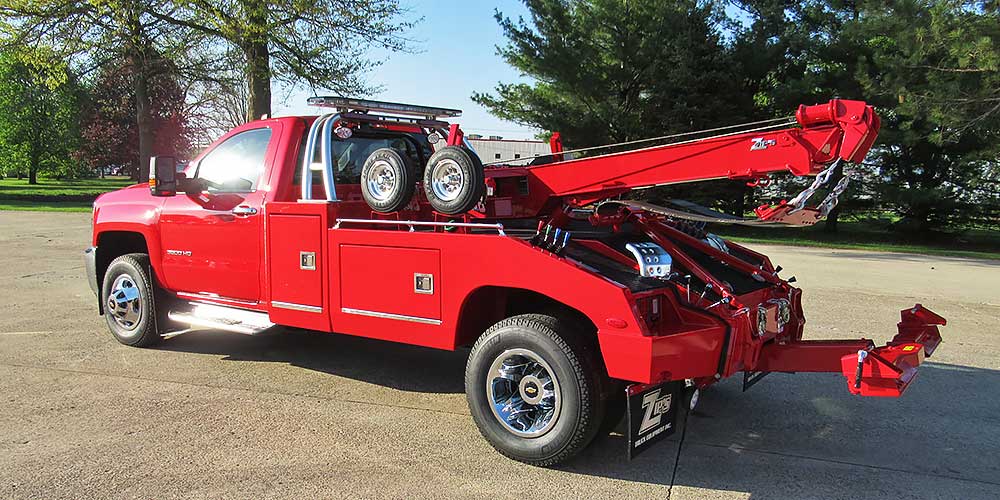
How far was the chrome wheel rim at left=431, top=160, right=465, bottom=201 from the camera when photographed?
4508mm

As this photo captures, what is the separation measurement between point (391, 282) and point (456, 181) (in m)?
0.79

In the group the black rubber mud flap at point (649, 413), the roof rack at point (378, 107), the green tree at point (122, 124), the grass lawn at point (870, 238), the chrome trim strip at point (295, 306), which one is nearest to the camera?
the black rubber mud flap at point (649, 413)

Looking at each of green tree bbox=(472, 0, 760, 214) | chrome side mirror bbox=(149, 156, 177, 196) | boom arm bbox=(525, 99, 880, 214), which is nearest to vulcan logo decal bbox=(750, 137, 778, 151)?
boom arm bbox=(525, 99, 880, 214)

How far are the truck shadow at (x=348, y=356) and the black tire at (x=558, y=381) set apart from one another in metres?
1.33

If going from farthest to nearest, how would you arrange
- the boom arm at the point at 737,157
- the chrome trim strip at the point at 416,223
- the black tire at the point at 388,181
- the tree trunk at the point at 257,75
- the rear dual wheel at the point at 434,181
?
the tree trunk at the point at 257,75, the black tire at the point at 388,181, the rear dual wheel at the point at 434,181, the chrome trim strip at the point at 416,223, the boom arm at the point at 737,157

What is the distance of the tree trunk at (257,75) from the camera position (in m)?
17.6

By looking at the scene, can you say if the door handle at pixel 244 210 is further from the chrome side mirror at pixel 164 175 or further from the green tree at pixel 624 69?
the green tree at pixel 624 69

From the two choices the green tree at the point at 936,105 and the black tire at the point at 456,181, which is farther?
the green tree at the point at 936,105

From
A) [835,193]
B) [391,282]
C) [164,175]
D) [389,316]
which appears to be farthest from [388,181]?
[835,193]

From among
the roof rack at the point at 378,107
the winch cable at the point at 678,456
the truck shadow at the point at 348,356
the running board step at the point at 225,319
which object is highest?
the roof rack at the point at 378,107

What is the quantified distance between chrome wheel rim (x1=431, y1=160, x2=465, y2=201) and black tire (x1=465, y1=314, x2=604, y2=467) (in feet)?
3.03

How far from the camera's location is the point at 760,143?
4.05 metres

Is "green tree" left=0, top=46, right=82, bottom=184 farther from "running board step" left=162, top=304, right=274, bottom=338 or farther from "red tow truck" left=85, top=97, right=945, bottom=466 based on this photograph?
"red tow truck" left=85, top=97, right=945, bottom=466

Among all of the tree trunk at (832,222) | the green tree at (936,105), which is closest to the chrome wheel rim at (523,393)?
the green tree at (936,105)
